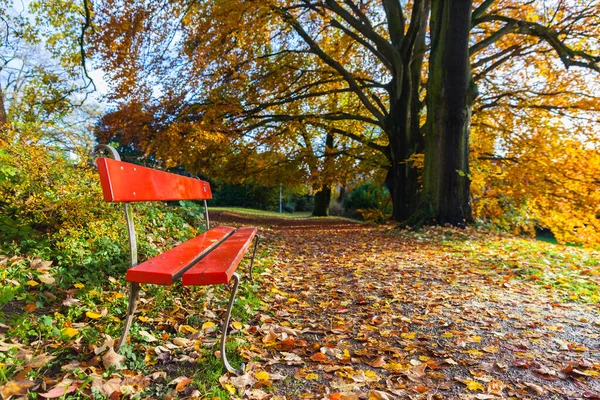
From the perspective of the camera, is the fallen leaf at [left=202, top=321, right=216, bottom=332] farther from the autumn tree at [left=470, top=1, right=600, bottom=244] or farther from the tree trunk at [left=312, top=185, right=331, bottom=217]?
the tree trunk at [left=312, top=185, right=331, bottom=217]

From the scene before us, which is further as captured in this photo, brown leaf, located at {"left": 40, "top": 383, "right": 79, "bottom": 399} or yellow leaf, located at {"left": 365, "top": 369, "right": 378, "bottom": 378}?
yellow leaf, located at {"left": 365, "top": 369, "right": 378, "bottom": 378}

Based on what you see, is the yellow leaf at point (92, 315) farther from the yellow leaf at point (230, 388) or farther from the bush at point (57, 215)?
the yellow leaf at point (230, 388)

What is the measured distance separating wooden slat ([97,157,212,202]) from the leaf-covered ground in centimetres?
75

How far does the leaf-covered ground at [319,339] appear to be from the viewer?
1897 millimetres

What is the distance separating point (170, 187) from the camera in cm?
319

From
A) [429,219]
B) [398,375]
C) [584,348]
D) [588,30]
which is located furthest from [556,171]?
[398,375]

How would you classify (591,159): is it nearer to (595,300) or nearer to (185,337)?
(595,300)

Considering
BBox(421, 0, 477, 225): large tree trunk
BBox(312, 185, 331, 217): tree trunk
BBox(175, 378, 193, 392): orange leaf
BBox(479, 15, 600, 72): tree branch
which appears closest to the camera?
BBox(175, 378, 193, 392): orange leaf

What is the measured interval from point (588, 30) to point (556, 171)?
413 centimetres

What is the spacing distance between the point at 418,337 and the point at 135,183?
215 centimetres

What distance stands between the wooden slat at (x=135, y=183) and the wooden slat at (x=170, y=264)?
0.40m

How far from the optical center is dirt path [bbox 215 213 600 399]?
6.58ft

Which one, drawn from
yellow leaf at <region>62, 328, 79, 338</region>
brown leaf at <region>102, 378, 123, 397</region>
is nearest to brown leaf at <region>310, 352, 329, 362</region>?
brown leaf at <region>102, 378, 123, 397</region>

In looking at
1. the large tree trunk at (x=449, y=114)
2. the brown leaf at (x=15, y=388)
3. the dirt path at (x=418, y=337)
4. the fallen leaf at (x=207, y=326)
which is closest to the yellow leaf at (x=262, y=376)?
the dirt path at (x=418, y=337)
